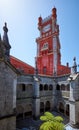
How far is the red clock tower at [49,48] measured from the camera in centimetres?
2889

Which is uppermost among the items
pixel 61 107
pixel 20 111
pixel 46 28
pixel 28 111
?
pixel 46 28

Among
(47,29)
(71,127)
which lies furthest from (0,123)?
(47,29)

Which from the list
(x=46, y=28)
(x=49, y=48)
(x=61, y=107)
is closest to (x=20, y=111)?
(x=61, y=107)

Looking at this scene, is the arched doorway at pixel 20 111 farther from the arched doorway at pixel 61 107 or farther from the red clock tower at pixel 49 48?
the red clock tower at pixel 49 48

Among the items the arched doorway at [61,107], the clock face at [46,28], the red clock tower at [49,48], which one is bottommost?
the arched doorway at [61,107]

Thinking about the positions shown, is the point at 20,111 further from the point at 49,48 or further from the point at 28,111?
the point at 49,48

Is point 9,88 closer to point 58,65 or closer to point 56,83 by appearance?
point 56,83

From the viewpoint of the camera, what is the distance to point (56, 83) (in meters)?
21.9

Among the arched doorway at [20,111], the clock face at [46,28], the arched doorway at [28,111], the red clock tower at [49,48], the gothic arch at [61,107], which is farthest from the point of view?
the clock face at [46,28]

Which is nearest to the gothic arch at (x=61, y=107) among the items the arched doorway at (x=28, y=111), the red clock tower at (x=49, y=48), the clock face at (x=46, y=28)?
the arched doorway at (x=28, y=111)

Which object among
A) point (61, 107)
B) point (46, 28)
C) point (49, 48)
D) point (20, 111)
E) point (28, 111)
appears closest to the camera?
point (20, 111)

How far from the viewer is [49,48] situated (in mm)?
30375

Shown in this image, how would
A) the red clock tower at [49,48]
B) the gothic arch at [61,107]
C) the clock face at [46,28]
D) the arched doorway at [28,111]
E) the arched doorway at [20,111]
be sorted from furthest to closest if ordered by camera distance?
1. the clock face at [46,28]
2. the red clock tower at [49,48]
3. the gothic arch at [61,107]
4. the arched doorway at [28,111]
5. the arched doorway at [20,111]

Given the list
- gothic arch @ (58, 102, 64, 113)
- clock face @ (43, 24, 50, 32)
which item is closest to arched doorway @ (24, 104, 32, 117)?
gothic arch @ (58, 102, 64, 113)
